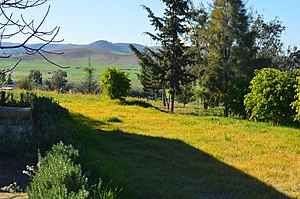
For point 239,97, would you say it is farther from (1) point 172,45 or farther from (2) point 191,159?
(2) point 191,159

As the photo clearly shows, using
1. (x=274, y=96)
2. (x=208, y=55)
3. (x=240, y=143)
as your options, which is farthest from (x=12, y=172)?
(x=208, y=55)

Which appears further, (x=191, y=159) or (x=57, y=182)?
(x=191, y=159)

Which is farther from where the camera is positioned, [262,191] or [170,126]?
[170,126]

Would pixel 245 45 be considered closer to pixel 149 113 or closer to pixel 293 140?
pixel 149 113

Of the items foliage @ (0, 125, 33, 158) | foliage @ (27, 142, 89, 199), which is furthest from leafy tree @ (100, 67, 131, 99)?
foliage @ (27, 142, 89, 199)

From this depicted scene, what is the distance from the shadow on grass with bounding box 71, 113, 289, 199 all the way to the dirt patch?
0.64m

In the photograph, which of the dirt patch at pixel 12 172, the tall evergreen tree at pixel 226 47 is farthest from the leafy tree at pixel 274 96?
the tall evergreen tree at pixel 226 47

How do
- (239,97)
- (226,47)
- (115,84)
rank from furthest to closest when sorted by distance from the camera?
(226,47) < (239,97) < (115,84)

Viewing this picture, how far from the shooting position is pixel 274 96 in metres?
13.6

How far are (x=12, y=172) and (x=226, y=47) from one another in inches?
923

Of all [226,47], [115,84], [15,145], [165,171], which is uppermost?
[226,47]

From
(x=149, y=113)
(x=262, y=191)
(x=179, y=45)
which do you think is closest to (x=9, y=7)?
(x=262, y=191)

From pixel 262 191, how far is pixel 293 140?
4.93 m

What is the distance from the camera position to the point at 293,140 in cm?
966
